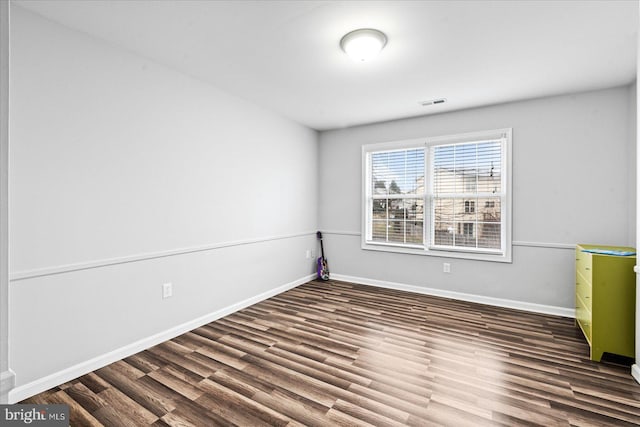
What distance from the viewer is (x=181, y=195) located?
302cm

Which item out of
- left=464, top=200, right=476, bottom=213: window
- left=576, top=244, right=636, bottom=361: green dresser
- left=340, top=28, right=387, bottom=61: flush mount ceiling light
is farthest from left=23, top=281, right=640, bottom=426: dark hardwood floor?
left=340, top=28, right=387, bottom=61: flush mount ceiling light

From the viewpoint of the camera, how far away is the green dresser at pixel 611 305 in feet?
7.88

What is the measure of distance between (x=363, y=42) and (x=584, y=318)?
312 cm

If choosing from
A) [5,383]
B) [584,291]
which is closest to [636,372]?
[584,291]

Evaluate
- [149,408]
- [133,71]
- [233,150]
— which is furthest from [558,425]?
[133,71]

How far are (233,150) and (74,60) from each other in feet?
5.29

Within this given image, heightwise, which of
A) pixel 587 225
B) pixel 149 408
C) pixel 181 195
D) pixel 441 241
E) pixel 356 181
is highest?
pixel 356 181

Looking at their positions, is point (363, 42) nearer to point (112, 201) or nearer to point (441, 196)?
point (112, 201)

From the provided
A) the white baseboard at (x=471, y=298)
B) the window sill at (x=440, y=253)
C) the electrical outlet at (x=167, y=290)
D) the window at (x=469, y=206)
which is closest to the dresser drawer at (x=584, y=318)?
the white baseboard at (x=471, y=298)

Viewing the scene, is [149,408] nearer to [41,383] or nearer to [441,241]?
[41,383]

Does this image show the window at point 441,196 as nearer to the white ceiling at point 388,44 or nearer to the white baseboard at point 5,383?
the white ceiling at point 388,44

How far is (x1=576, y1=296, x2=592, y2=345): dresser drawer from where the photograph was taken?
2623 mm
